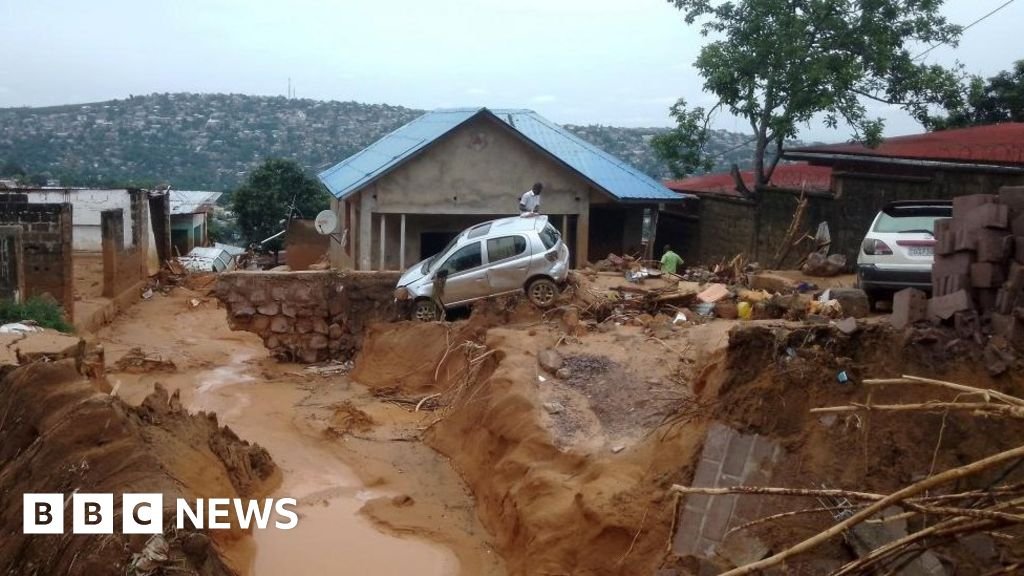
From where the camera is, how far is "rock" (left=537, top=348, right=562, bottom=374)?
1272cm

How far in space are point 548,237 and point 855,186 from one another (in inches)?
260

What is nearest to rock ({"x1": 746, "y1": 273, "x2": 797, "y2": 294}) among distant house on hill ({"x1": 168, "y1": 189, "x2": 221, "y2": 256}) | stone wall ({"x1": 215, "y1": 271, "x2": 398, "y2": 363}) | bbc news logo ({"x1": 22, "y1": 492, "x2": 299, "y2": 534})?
stone wall ({"x1": 215, "y1": 271, "x2": 398, "y2": 363})

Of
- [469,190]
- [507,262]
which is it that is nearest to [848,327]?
[507,262]

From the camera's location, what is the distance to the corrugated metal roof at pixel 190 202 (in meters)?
37.0

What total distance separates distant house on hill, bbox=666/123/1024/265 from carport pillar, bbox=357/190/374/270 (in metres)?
8.11

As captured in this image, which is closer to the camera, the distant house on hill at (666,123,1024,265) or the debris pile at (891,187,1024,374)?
the debris pile at (891,187,1024,374)

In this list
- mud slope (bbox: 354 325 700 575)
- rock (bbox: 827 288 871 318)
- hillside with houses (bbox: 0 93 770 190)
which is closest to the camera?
mud slope (bbox: 354 325 700 575)

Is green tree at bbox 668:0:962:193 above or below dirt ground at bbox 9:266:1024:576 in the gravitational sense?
above

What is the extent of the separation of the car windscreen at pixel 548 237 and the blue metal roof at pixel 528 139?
6.74 m

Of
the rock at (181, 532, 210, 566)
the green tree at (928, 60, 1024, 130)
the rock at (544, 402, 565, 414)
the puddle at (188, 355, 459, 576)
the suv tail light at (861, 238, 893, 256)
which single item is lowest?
the puddle at (188, 355, 459, 576)

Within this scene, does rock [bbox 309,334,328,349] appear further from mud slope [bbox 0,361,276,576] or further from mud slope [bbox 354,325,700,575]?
mud slope [bbox 0,361,276,576]

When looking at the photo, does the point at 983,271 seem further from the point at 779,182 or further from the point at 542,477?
the point at 779,182

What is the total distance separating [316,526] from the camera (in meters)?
11.3

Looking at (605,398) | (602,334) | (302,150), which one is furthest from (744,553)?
(302,150)
